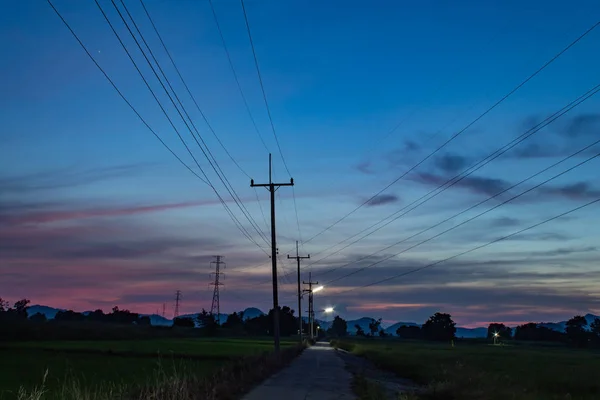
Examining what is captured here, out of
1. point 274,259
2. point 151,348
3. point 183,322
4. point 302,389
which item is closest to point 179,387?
point 302,389

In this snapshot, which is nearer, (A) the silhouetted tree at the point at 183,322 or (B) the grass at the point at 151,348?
(B) the grass at the point at 151,348

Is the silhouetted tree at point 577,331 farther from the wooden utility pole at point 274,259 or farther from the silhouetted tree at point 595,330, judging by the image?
the wooden utility pole at point 274,259

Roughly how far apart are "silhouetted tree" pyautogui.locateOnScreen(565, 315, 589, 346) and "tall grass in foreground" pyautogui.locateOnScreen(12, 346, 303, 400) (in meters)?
170

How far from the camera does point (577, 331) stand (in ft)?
586

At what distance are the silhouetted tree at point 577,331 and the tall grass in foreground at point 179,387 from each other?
170m

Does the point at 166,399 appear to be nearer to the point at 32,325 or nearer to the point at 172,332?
the point at 32,325

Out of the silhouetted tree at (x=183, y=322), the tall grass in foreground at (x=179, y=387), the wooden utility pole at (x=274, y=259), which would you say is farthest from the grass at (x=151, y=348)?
the silhouetted tree at (x=183, y=322)

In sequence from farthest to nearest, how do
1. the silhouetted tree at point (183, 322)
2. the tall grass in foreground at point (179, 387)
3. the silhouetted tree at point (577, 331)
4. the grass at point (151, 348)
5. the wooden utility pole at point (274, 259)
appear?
the silhouetted tree at point (183, 322) → the silhouetted tree at point (577, 331) → the grass at point (151, 348) → the wooden utility pole at point (274, 259) → the tall grass in foreground at point (179, 387)

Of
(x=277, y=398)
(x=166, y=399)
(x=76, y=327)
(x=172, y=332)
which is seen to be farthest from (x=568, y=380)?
(x=172, y=332)

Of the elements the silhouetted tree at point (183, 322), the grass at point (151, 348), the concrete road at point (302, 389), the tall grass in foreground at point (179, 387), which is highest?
the silhouetted tree at point (183, 322)

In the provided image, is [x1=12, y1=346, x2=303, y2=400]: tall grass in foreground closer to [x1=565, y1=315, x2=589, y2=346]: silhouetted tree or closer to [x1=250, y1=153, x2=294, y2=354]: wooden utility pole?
[x1=250, y1=153, x2=294, y2=354]: wooden utility pole

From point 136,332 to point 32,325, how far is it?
92.8 ft

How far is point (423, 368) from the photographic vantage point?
121 ft

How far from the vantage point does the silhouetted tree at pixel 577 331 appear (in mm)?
172837
